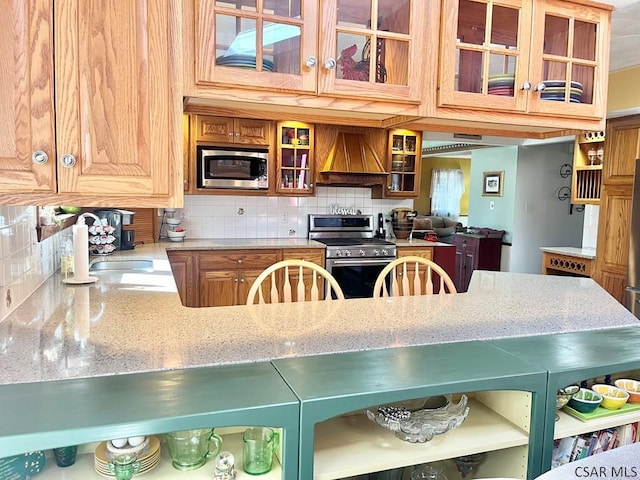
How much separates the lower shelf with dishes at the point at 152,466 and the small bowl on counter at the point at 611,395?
112 centimetres

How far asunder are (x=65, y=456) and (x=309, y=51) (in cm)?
118

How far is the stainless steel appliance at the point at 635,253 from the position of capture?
154 inches

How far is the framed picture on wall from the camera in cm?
711

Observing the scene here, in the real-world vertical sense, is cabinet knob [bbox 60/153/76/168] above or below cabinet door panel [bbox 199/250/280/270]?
above

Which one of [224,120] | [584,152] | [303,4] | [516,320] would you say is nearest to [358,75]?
[303,4]

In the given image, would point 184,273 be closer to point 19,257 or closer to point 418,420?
point 19,257

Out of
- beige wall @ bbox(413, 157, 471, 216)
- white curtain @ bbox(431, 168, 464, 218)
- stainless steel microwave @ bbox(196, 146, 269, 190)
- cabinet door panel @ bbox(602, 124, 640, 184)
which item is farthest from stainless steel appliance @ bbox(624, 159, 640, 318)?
beige wall @ bbox(413, 157, 471, 216)

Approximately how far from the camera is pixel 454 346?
4.83 feet

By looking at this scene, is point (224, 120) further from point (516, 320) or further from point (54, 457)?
point (54, 457)

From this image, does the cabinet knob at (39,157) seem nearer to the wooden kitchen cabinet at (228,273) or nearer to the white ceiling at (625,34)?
the white ceiling at (625,34)

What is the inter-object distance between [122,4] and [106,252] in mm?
2587

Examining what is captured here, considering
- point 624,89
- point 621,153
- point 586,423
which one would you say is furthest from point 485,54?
point 621,153

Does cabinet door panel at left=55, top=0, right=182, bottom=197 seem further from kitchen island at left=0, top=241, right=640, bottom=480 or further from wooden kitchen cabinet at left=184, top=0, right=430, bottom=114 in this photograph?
kitchen island at left=0, top=241, right=640, bottom=480

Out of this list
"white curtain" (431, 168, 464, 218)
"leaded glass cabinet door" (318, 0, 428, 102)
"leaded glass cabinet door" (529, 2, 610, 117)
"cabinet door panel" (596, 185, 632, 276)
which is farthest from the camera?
"white curtain" (431, 168, 464, 218)
